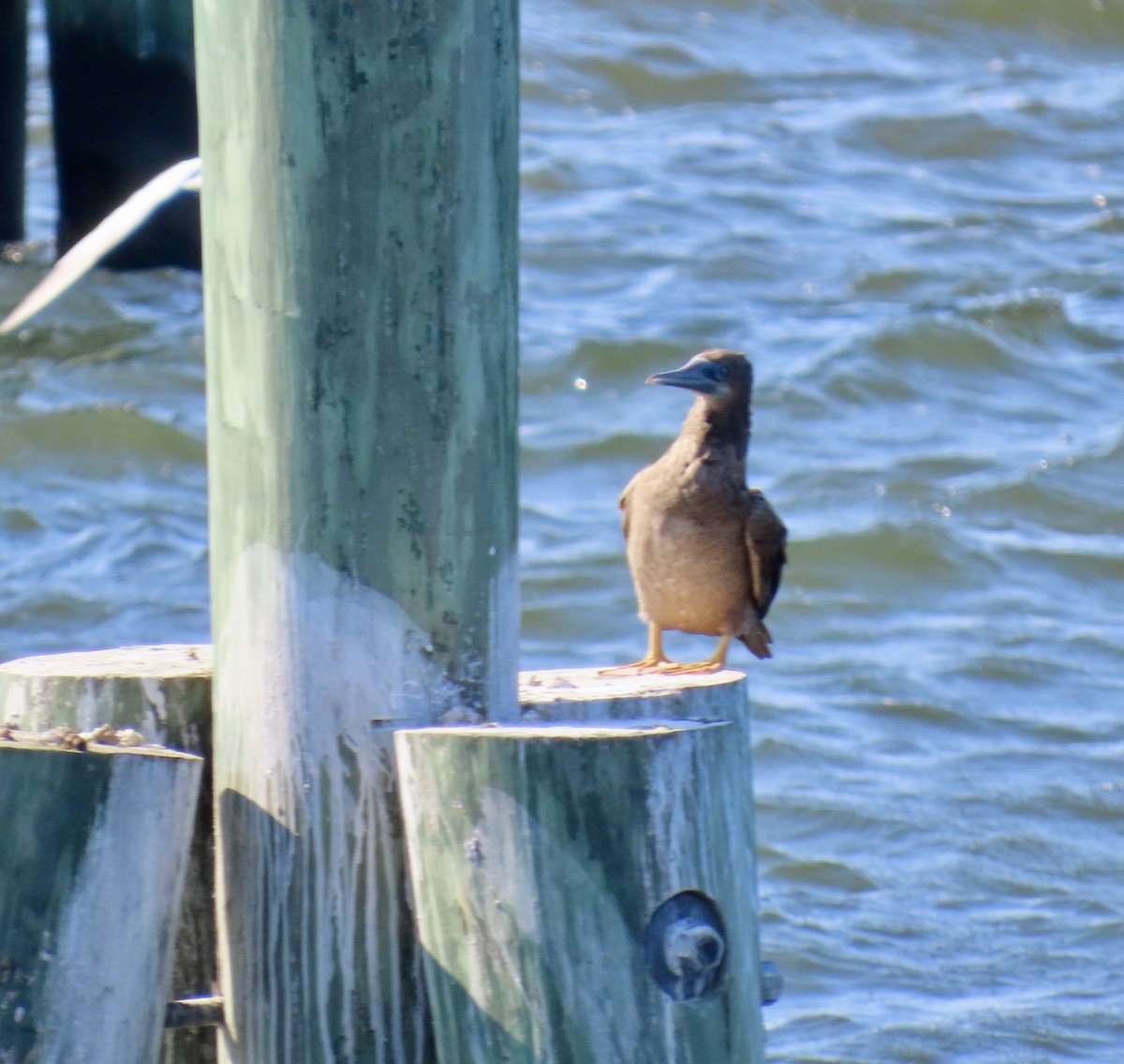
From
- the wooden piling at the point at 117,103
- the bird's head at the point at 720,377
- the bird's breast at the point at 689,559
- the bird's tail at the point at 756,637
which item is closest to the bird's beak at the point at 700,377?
the bird's head at the point at 720,377

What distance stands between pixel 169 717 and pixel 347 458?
0.48 m

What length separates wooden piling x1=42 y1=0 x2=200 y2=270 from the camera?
1040 centimetres

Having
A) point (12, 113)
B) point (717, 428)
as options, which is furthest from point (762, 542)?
point (12, 113)

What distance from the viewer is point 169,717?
276 cm

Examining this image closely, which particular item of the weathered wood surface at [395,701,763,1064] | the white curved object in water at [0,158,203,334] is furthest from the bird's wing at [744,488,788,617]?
the weathered wood surface at [395,701,763,1064]

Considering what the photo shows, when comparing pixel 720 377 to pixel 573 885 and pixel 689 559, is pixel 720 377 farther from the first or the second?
pixel 573 885

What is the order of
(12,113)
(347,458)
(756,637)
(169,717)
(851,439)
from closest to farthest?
(347,458), (169,717), (756,637), (851,439), (12,113)

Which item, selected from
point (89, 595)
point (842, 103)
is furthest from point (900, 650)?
point (842, 103)

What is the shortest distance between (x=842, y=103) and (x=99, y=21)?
215 inches

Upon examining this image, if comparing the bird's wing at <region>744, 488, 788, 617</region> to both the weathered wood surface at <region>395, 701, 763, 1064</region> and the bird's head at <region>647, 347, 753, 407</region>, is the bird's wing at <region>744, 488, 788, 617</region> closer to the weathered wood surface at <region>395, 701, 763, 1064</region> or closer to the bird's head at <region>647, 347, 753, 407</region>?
the bird's head at <region>647, 347, 753, 407</region>

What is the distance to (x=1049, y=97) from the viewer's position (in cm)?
1423

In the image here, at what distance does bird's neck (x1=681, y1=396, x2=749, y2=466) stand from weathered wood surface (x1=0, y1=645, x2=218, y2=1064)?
74.8 inches

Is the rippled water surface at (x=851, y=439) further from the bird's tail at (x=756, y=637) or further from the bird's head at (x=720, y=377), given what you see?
the bird's head at (x=720, y=377)

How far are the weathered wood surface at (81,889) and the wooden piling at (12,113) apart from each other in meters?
9.22
